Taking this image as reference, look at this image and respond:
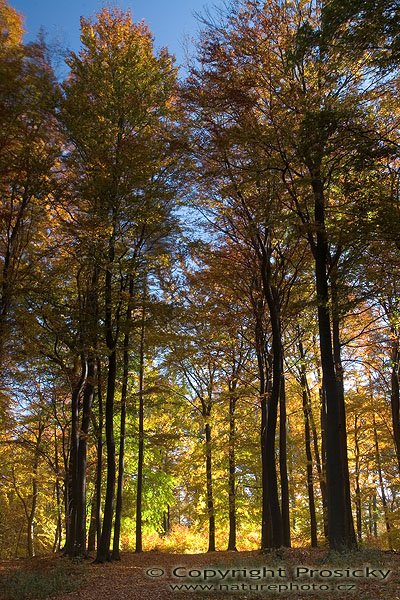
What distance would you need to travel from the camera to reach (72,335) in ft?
44.2

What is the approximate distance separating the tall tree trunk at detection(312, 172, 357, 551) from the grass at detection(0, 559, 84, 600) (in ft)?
18.5

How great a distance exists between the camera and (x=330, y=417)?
1051 centimetres

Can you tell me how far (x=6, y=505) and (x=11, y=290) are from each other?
2088 cm

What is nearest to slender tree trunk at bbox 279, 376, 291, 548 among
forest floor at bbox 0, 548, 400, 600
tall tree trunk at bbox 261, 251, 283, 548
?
tall tree trunk at bbox 261, 251, 283, 548

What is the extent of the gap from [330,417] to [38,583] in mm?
7207

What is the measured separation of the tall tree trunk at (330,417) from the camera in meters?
9.78

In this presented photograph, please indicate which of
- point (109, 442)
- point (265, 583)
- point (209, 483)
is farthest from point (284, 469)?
point (209, 483)

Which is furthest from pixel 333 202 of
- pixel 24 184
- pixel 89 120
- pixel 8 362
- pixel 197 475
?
pixel 197 475

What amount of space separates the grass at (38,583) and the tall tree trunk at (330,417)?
564cm

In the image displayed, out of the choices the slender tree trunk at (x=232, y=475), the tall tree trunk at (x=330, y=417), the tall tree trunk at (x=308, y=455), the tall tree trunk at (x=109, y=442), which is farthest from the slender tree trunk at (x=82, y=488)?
the tall tree trunk at (x=308, y=455)

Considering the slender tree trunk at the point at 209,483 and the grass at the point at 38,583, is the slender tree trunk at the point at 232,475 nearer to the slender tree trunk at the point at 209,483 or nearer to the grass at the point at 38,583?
the slender tree trunk at the point at 209,483

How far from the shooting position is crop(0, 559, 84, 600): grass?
9.30 meters

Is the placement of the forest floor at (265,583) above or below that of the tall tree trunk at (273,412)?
below

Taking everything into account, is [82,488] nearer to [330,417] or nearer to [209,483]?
[330,417]
